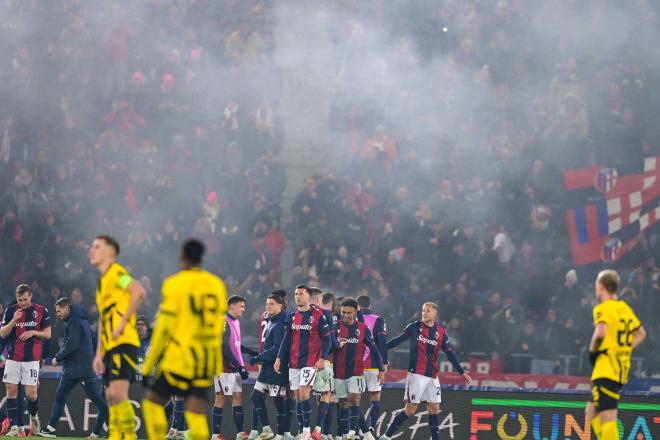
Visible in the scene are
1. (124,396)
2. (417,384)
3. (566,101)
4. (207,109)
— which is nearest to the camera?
(124,396)

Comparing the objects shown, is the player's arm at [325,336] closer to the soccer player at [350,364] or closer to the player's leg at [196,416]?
the soccer player at [350,364]

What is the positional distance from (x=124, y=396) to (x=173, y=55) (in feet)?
50.1

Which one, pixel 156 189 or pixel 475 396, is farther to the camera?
pixel 156 189

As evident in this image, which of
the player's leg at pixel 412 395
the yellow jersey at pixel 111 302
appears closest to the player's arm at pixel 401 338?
the player's leg at pixel 412 395

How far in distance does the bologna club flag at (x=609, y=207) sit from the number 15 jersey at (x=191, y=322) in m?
13.3

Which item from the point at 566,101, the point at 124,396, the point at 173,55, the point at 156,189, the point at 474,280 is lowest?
the point at 124,396

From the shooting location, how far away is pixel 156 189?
2305 cm

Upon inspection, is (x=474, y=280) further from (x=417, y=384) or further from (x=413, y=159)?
(x=417, y=384)

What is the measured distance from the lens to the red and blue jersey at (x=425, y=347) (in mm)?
15641

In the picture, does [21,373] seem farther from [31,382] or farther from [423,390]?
[423,390]

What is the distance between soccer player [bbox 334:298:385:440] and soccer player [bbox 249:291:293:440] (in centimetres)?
82

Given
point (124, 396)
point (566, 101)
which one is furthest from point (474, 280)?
point (124, 396)

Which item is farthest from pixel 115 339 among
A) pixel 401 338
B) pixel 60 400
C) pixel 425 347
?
pixel 401 338

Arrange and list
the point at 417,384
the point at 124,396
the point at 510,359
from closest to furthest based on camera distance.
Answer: the point at 124,396
the point at 417,384
the point at 510,359
